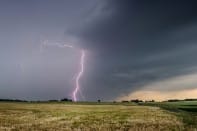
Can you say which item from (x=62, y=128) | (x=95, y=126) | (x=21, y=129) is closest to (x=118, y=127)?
(x=95, y=126)

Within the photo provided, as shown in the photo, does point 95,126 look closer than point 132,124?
Yes

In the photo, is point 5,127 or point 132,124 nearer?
point 5,127

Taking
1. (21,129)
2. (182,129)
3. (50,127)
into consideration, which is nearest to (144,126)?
(182,129)

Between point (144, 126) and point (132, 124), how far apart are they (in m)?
1.72

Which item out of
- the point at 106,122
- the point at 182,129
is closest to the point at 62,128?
the point at 106,122

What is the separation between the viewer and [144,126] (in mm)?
47562

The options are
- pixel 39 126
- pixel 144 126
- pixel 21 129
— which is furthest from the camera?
pixel 144 126

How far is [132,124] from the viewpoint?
48500 mm

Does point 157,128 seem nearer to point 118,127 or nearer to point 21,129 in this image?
point 118,127

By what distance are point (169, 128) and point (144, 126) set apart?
3263mm

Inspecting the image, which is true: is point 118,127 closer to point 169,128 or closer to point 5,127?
point 169,128

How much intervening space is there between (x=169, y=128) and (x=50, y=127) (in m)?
15.3

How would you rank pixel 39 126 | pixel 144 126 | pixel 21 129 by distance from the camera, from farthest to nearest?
pixel 144 126 < pixel 39 126 < pixel 21 129

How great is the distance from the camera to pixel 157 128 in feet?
153
